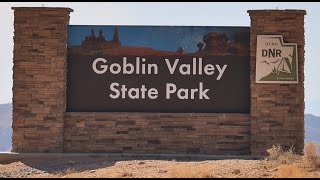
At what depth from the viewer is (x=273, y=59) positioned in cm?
1747

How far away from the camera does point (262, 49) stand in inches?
687

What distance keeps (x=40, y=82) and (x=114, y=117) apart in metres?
2.55

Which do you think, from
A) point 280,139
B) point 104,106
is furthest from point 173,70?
point 280,139

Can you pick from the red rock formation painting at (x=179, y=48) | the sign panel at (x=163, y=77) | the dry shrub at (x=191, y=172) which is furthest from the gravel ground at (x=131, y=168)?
the red rock formation painting at (x=179, y=48)

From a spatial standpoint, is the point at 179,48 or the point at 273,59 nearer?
the point at 273,59

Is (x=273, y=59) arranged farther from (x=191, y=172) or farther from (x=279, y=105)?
(x=191, y=172)

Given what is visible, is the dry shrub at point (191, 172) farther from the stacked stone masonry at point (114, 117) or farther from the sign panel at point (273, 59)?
the sign panel at point (273, 59)

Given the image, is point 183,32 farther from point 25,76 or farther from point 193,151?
point 25,76

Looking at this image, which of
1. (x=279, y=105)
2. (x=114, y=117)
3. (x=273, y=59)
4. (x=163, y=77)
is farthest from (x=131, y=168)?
(x=273, y=59)

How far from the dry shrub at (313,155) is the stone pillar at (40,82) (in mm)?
7472

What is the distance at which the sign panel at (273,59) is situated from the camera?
17.4 metres

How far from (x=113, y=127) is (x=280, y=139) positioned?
5.21 m

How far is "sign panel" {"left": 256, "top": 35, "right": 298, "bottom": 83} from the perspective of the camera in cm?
1741

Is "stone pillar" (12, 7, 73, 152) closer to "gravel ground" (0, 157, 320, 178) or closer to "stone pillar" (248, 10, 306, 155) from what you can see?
"gravel ground" (0, 157, 320, 178)
